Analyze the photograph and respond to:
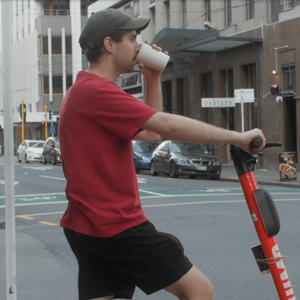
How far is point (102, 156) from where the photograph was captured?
2.89m

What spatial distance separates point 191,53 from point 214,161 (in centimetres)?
1068

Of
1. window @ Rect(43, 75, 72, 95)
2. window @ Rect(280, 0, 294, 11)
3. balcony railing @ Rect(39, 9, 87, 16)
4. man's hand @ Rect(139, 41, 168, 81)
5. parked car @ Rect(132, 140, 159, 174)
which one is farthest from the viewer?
balcony railing @ Rect(39, 9, 87, 16)

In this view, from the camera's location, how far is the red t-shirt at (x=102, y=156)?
9.36ft

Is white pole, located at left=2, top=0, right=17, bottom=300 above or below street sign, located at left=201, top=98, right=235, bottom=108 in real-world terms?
below

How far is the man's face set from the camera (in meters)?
3.08

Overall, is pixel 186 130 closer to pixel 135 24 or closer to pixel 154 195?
pixel 135 24

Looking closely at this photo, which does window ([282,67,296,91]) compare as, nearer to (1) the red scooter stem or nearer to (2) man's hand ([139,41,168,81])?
(2) man's hand ([139,41,168,81])

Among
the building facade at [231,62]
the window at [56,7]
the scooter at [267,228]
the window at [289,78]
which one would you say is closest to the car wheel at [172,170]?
the building facade at [231,62]

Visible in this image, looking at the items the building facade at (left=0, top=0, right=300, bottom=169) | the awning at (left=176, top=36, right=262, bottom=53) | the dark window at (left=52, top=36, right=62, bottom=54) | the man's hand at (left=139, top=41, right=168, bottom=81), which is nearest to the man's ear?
the man's hand at (left=139, top=41, right=168, bottom=81)

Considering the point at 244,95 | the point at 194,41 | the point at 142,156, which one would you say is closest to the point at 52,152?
the point at 142,156

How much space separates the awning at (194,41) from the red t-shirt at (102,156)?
25626 mm

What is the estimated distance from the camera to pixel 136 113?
283cm

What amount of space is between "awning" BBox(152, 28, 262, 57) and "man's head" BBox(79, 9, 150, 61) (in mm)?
25413

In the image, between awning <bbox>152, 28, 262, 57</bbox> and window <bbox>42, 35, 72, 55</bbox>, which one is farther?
Answer: window <bbox>42, 35, 72, 55</bbox>
